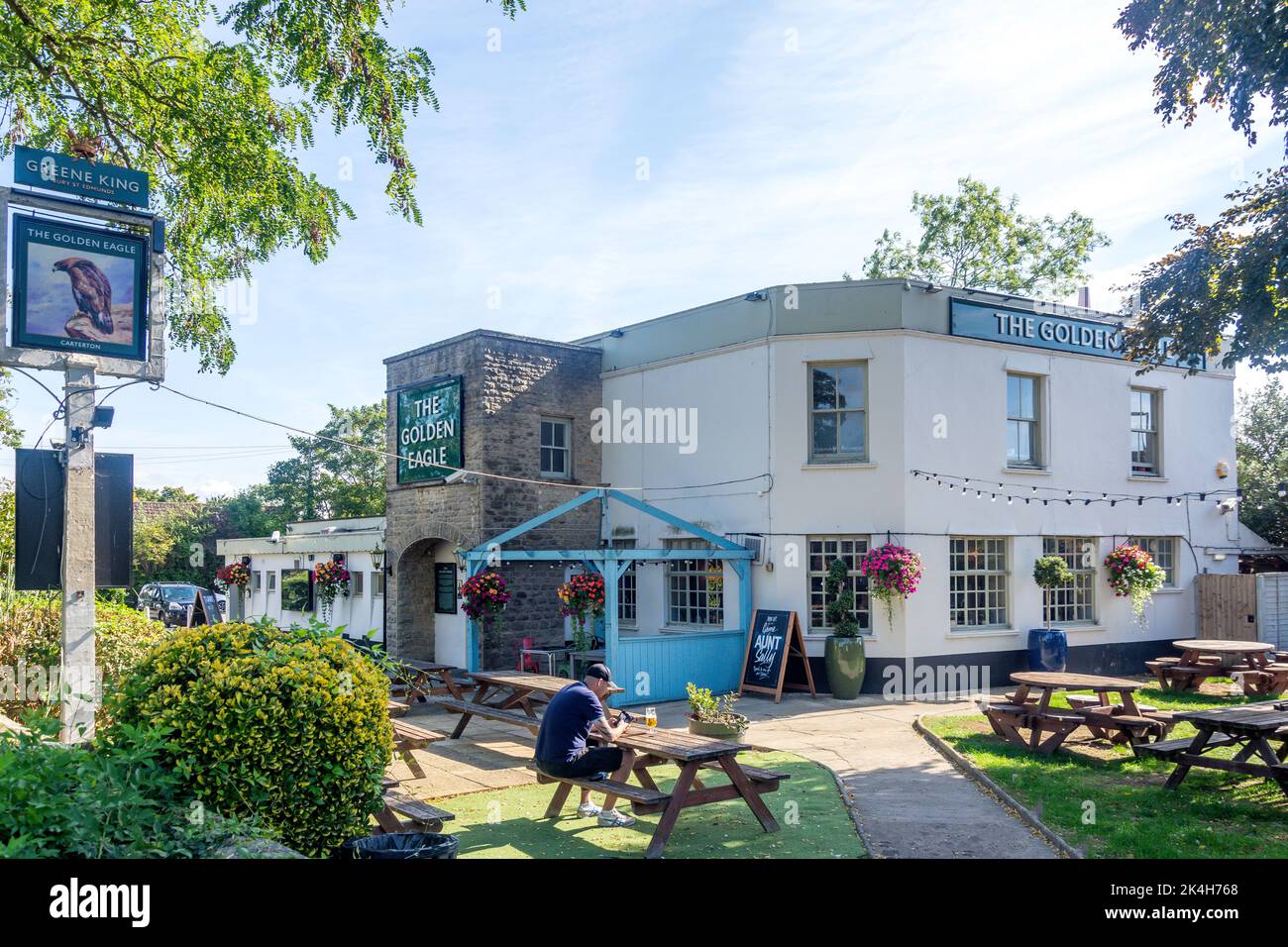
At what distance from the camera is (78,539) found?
8.66m

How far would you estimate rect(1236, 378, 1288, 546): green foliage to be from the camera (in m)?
24.0

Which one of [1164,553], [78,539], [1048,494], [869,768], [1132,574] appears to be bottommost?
[869,768]

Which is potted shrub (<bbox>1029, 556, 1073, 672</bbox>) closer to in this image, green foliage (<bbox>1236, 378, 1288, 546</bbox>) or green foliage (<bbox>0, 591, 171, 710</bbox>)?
green foliage (<bbox>1236, 378, 1288, 546</bbox>)

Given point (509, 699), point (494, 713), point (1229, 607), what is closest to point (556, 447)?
point (509, 699)

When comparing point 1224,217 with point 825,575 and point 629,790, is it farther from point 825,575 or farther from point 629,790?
point 629,790

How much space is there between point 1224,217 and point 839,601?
7683 mm

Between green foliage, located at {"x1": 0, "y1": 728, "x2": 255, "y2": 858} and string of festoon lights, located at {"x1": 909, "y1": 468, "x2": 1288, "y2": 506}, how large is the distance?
41.6 feet

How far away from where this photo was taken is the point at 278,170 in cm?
1077

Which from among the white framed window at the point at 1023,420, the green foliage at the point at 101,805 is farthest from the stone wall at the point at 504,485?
the green foliage at the point at 101,805

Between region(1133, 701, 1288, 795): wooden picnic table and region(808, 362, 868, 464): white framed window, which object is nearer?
region(1133, 701, 1288, 795): wooden picnic table

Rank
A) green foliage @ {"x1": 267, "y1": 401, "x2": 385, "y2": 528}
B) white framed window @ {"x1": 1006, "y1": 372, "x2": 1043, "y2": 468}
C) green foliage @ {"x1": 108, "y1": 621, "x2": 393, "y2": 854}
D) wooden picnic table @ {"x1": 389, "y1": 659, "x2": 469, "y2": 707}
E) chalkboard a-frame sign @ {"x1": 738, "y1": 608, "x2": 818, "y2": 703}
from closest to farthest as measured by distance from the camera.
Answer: green foliage @ {"x1": 108, "y1": 621, "x2": 393, "y2": 854}
wooden picnic table @ {"x1": 389, "y1": 659, "x2": 469, "y2": 707}
chalkboard a-frame sign @ {"x1": 738, "y1": 608, "x2": 818, "y2": 703}
white framed window @ {"x1": 1006, "y1": 372, "x2": 1043, "y2": 468}
green foliage @ {"x1": 267, "y1": 401, "x2": 385, "y2": 528}

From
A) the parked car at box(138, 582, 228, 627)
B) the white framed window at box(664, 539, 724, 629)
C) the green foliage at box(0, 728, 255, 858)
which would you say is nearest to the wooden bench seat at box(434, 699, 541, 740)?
the white framed window at box(664, 539, 724, 629)
